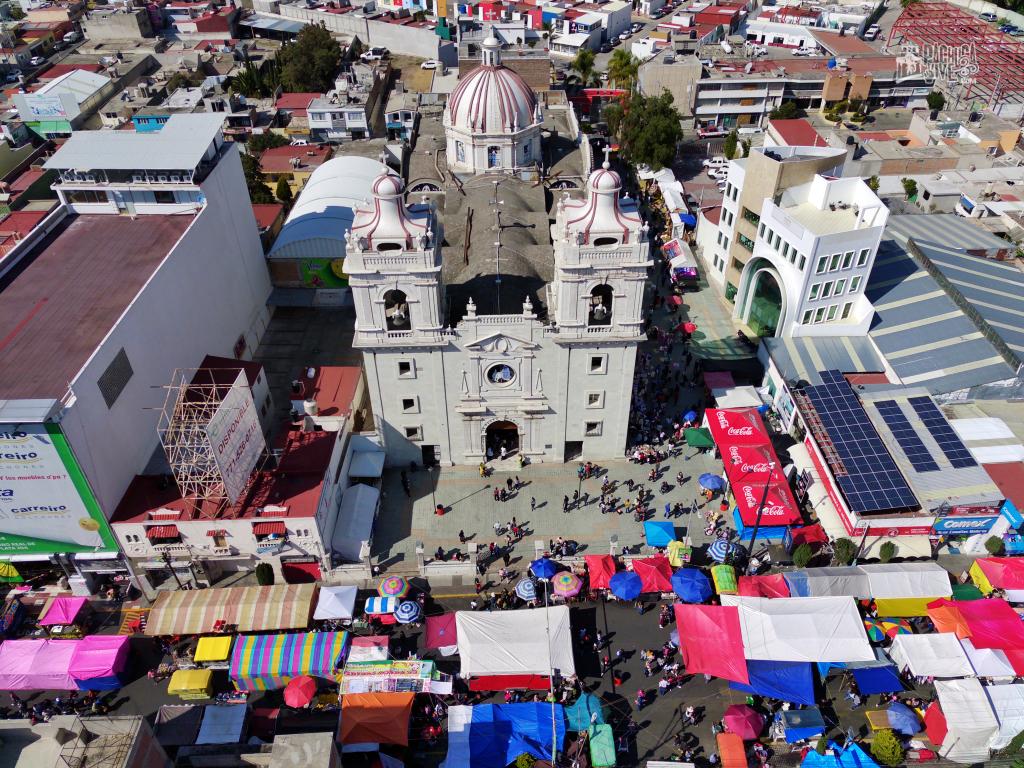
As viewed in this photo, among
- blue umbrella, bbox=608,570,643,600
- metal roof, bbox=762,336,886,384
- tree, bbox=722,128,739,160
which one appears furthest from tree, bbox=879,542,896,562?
tree, bbox=722,128,739,160

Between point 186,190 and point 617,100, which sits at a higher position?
point 186,190

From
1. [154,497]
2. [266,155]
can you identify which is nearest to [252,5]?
[266,155]

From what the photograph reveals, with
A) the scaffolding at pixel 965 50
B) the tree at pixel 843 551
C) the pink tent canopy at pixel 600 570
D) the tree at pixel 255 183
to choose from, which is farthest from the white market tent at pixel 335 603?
the scaffolding at pixel 965 50

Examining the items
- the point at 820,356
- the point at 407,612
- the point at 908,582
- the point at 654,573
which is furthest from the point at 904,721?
the point at 820,356

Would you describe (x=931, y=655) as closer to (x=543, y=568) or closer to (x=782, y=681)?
(x=782, y=681)

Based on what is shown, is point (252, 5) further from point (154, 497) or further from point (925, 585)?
point (925, 585)

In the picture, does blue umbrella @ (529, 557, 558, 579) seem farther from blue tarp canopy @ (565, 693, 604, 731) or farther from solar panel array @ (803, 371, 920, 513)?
solar panel array @ (803, 371, 920, 513)
